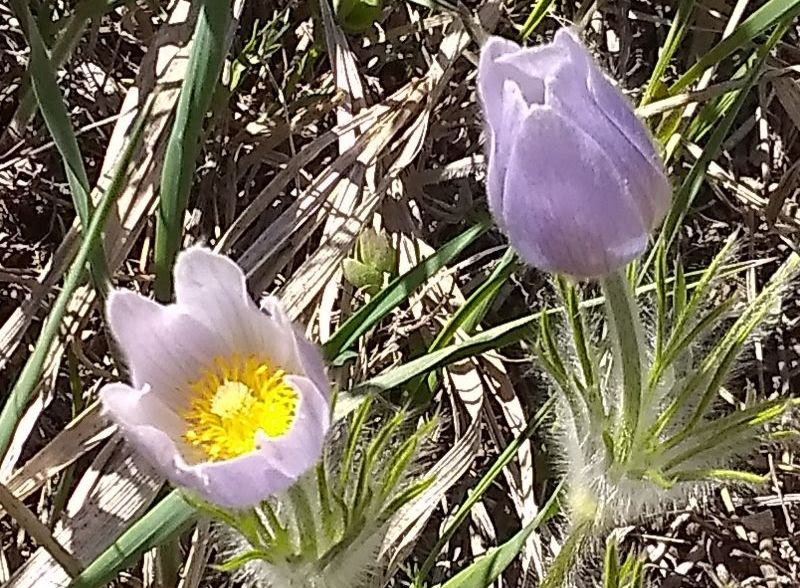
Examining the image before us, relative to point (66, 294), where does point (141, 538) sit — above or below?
below

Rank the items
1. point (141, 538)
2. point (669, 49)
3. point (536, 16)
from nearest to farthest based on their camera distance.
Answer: point (141, 538) → point (669, 49) → point (536, 16)

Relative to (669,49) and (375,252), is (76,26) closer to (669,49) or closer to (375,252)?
(375,252)

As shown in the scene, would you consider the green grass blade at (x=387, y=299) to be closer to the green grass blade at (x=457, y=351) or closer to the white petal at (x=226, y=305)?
the green grass blade at (x=457, y=351)

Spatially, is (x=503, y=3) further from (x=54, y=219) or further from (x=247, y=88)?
(x=54, y=219)

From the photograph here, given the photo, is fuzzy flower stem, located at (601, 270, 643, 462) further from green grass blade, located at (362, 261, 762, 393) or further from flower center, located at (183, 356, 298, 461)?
flower center, located at (183, 356, 298, 461)

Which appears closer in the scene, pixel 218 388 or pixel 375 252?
pixel 218 388

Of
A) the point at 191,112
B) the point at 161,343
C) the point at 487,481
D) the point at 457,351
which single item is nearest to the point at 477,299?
the point at 457,351
